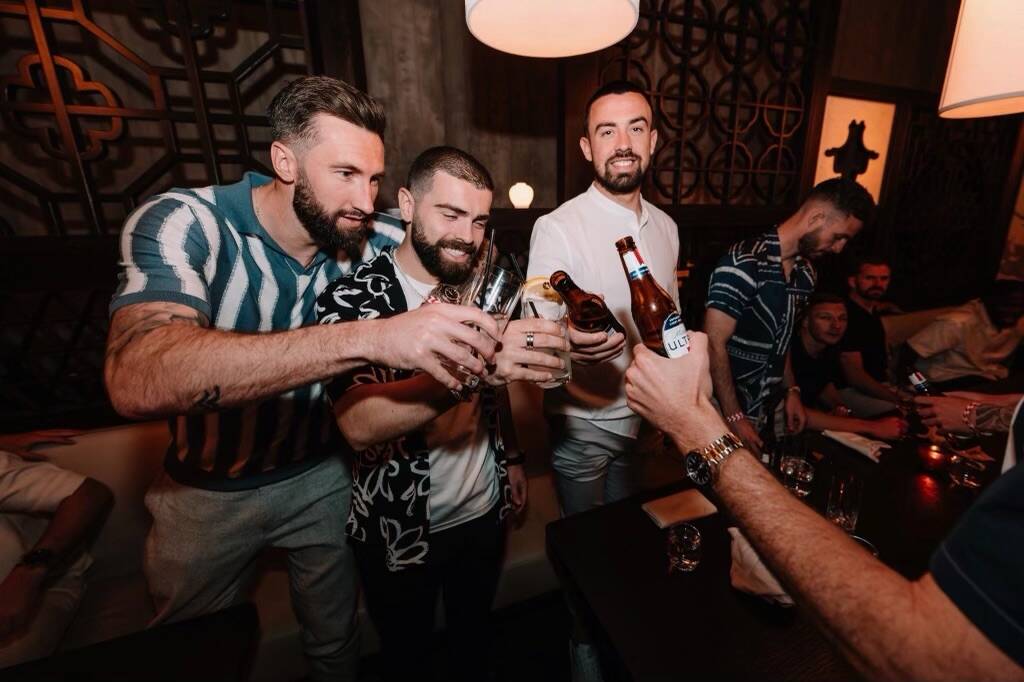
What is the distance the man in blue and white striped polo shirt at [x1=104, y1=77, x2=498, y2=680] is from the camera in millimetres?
1408

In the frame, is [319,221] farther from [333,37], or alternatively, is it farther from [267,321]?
[333,37]

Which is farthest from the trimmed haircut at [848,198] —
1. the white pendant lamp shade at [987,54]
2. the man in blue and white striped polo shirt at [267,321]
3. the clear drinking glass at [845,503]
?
the man in blue and white striped polo shirt at [267,321]

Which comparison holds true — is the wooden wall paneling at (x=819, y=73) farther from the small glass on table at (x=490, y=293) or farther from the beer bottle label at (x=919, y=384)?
the small glass on table at (x=490, y=293)

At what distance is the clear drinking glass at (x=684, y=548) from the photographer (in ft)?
4.47

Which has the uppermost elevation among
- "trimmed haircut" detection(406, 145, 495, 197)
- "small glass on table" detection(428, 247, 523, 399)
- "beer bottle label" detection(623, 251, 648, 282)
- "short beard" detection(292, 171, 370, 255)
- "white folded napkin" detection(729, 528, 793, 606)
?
"trimmed haircut" detection(406, 145, 495, 197)

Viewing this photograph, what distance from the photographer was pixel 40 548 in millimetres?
1834

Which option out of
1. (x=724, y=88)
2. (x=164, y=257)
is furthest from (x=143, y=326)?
(x=724, y=88)

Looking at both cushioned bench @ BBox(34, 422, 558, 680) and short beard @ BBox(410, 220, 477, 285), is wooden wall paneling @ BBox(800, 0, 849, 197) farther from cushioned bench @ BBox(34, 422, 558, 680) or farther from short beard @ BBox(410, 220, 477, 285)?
cushioned bench @ BBox(34, 422, 558, 680)

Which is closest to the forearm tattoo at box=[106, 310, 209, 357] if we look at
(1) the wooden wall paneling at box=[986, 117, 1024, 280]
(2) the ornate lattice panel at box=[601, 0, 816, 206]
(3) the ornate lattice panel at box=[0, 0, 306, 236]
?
(3) the ornate lattice panel at box=[0, 0, 306, 236]

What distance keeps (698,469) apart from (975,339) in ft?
17.1

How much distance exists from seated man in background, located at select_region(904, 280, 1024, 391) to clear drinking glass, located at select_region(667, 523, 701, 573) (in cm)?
461

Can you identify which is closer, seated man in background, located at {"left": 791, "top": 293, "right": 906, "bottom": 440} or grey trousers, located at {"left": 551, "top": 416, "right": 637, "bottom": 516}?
grey trousers, located at {"left": 551, "top": 416, "right": 637, "bottom": 516}

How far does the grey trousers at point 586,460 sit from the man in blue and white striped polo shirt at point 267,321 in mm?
1126

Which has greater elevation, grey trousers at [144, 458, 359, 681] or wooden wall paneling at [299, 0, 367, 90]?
wooden wall paneling at [299, 0, 367, 90]
